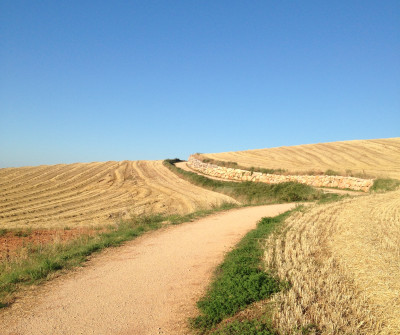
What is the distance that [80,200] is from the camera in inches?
859

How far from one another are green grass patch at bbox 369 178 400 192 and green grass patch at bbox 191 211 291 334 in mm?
16446

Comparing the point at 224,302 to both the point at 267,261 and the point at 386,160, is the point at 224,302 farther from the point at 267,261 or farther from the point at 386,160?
the point at 386,160

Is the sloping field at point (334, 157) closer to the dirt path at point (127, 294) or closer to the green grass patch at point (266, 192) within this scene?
the green grass patch at point (266, 192)

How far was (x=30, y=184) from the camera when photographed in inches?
1096

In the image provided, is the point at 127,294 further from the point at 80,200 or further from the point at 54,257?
the point at 80,200

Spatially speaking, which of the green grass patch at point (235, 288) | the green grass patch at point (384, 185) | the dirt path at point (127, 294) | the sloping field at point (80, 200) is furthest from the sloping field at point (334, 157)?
the green grass patch at point (235, 288)

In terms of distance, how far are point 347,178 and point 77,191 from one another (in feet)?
68.2

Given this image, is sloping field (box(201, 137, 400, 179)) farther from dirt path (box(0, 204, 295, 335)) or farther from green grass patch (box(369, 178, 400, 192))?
dirt path (box(0, 204, 295, 335))

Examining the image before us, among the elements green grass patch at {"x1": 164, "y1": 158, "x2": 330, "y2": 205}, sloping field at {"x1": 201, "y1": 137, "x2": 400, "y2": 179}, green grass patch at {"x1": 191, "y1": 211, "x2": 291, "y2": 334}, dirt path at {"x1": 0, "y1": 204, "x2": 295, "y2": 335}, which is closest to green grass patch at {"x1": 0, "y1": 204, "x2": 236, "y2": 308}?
dirt path at {"x1": 0, "y1": 204, "x2": 295, "y2": 335}

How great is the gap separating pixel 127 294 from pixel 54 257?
10.6 feet

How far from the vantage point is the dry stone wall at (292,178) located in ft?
73.8

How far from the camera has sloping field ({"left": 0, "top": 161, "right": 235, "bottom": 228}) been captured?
16203 millimetres

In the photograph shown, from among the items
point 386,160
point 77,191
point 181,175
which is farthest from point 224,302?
point 386,160

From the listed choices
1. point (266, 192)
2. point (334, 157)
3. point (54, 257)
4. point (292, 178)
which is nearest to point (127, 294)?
point (54, 257)
